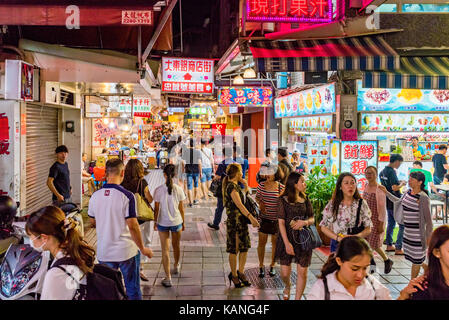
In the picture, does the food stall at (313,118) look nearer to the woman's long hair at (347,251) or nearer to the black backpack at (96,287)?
the woman's long hair at (347,251)

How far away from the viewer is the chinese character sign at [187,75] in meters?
11.9

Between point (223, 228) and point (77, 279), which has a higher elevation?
point (77, 279)

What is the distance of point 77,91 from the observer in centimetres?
1183

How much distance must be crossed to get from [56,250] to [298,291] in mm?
3449

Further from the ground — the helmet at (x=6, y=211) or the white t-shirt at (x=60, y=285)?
the helmet at (x=6, y=211)

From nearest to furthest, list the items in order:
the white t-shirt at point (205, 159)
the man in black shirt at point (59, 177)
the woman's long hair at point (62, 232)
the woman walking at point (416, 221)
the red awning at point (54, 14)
→ the woman's long hair at point (62, 232) → the woman walking at point (416, 221) → the red awning at point (54, 14) → the man in black shirt at point (59, 177) → the white t-shirt at point (205, 159)

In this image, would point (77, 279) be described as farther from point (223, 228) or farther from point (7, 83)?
point (223, 228)

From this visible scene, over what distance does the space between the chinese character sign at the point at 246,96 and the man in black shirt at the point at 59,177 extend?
711 cm

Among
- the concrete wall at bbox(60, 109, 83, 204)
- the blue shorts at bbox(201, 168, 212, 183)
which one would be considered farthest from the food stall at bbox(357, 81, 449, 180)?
the concrete wall at bbox(60, 109, 83, 204)

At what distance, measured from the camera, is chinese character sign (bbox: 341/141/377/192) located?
879cm

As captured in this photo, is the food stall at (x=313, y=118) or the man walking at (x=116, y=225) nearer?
the man walking at (x=116, y=225)

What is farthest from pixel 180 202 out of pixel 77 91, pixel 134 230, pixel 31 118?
pixel 77 91

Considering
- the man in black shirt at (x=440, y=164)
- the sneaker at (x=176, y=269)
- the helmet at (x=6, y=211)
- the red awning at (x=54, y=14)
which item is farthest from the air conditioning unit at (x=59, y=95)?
the man in black shirt at (x=440, y=164)

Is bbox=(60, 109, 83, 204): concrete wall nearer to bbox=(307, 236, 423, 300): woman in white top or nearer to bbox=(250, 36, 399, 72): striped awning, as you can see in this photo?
bbox=(250, 36, 399, 72): striped awning
